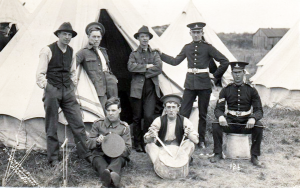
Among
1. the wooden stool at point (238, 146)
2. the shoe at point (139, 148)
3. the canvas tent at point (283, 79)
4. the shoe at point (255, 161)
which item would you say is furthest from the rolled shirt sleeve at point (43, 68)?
the canvas tent at point (283, 79)

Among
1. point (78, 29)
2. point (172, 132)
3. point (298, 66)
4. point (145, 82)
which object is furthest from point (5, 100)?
point (298, 66)

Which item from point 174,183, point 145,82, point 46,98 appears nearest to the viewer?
point 174,183

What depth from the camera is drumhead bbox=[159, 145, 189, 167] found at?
4.50 meters

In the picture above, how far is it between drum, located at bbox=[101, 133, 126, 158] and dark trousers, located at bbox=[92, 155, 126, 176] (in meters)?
0.07

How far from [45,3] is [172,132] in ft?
11.2

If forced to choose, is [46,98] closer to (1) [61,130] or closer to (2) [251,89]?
(1) [61,130]

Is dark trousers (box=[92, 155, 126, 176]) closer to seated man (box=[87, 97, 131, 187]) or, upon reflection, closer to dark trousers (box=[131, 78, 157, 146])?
seated man (box=[87, 97, 131, 187])

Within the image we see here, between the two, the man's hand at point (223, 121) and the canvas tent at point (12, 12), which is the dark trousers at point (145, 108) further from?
the canvas tent at point (12, 12)

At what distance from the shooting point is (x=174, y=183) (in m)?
4.41

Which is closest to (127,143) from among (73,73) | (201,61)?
(73,73)

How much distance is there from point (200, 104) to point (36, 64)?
2730mm

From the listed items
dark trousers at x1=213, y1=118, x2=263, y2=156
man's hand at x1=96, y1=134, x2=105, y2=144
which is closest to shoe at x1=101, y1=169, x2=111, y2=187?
man's hand at x1=96, y1=134, x2=105, y2=144

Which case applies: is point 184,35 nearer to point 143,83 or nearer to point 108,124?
point 143,83

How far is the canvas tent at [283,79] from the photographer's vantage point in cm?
905
